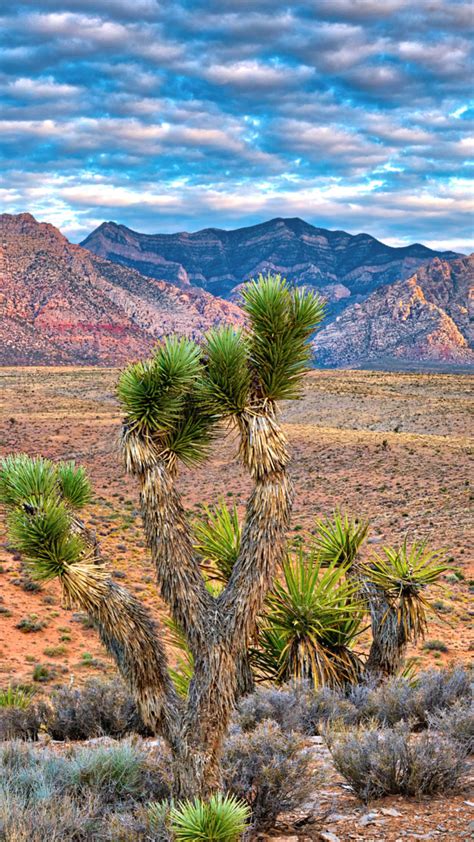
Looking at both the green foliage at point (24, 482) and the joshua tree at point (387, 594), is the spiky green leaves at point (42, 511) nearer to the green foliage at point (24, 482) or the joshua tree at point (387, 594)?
the green foliage at point (24, 482)

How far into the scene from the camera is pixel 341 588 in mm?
8094

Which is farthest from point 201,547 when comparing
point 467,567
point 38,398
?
point 38,398

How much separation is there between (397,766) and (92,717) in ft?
13.3

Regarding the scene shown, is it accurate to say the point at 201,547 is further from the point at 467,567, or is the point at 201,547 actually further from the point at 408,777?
the point at 467,567

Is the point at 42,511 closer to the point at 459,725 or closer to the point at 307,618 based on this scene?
the point at 307,618

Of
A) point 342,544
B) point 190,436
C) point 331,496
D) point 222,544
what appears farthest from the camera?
point 331,496

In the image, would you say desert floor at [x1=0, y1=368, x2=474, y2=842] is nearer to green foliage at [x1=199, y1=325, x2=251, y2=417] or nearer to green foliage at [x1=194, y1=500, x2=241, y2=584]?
green foliage at [x1=199, y1=325, x2=251, y2=417]

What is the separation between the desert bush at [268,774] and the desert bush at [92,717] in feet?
8.98

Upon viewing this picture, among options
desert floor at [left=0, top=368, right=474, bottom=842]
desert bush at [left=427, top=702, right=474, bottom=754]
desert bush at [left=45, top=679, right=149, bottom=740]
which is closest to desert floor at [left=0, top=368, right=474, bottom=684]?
desert floor at [left=0, top=368, right=474, bottom=842]

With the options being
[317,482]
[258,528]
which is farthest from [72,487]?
[317,482]

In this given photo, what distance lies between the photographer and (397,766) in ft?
18.7

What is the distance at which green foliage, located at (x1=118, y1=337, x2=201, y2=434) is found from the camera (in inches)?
218

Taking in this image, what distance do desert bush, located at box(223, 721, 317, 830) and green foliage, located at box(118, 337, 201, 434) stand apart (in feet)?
8.84

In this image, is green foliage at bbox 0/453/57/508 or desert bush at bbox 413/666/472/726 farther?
desert bush at bbox 413/666/472/726
